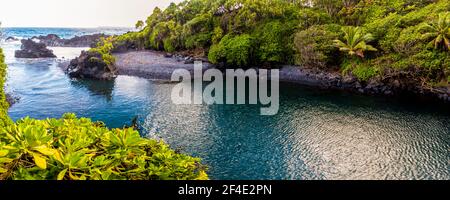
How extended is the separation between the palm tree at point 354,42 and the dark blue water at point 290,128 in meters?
4.75

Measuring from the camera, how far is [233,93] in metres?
30.2

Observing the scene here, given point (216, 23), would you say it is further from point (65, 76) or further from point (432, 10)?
point (432, 10)

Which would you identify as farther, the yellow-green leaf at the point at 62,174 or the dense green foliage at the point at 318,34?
the dense green foliage at the point at 318,34

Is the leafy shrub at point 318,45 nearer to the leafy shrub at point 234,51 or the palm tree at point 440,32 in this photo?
the leafy shrub at point 234,51

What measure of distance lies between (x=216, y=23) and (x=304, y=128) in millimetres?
29485

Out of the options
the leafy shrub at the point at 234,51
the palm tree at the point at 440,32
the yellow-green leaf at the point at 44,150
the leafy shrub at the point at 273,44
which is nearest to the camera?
the yellow-green leaf at the point at 44,150

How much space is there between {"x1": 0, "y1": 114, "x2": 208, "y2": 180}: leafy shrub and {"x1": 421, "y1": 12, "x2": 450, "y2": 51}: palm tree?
27.3 m

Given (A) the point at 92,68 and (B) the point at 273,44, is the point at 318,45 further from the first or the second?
(A) the point at 92,68

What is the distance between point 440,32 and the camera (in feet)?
83.3

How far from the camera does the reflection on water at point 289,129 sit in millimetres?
14484

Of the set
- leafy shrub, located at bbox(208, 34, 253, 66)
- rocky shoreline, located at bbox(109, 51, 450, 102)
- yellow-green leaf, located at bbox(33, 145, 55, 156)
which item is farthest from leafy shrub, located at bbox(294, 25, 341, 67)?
yellow-green leaf, located at bbox(33, 145, 55, 156)

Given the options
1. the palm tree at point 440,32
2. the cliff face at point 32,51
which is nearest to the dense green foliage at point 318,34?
the palm tree at point 440,32

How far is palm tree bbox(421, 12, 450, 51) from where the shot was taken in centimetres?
2522
